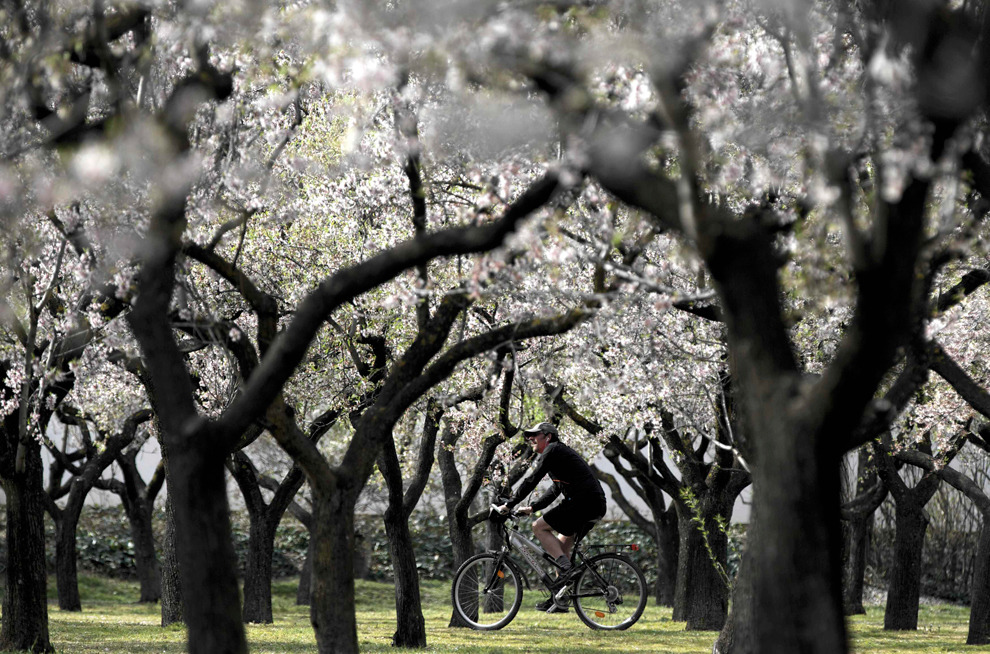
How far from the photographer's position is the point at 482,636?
49.2 ft

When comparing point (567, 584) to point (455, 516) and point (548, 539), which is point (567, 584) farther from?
point (455, 516)

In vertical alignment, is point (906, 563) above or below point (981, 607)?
above

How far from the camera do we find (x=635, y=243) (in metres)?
10.4

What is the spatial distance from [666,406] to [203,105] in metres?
8.57

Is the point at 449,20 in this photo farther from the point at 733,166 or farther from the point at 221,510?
the point at 221,510

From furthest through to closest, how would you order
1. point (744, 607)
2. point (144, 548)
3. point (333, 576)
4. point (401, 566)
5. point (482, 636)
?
point (144, 548) < point (482, 636) < point (401, 566) < point (744, 607) < point (333, 576)

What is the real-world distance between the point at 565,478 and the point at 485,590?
1929 millimetres

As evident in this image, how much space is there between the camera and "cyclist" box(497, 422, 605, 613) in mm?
12414

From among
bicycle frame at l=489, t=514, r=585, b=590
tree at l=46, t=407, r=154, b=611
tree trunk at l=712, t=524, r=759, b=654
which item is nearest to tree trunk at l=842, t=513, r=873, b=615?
bicycle frame at l=489, t=514, r=585, b=590

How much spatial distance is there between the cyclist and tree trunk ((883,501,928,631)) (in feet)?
26.9

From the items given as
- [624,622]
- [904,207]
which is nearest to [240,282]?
[904,207]

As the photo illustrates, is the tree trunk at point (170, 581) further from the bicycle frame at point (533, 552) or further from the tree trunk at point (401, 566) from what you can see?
the bicycle frame at point (533, 552)

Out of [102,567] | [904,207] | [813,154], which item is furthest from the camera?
[102,567]

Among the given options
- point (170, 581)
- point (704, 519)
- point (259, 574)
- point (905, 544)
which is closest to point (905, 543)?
point (905, 544)
